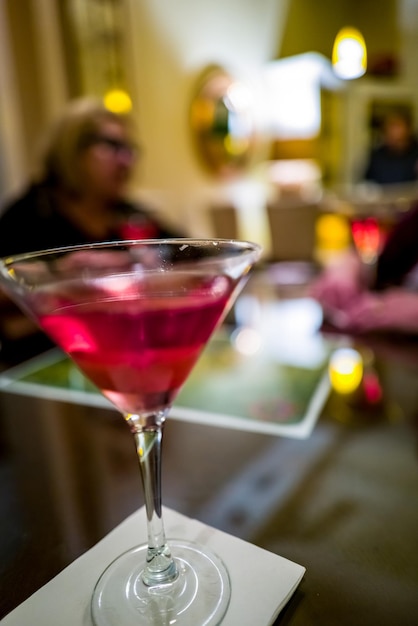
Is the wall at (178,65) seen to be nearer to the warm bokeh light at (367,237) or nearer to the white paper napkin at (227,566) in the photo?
the warm bokeh light at (367,237)

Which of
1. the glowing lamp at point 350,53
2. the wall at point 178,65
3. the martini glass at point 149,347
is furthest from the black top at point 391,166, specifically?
the martini glass at point 149,347

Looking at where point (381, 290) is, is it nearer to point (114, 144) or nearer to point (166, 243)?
point (166, 243)

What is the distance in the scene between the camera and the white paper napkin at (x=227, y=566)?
1.22 feet

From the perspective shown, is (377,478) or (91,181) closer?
(377,478)

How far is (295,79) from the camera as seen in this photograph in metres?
5.37

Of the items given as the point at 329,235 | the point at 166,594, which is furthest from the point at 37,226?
the point at 329,235

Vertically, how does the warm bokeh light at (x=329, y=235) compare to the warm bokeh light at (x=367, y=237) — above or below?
below

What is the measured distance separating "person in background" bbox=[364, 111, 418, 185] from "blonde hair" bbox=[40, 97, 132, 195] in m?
2.72

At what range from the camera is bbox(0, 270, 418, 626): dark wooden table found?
0.39 m

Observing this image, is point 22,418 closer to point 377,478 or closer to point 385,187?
point 377,478

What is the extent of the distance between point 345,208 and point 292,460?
0.97m

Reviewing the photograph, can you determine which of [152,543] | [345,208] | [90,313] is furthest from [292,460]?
[345,208]

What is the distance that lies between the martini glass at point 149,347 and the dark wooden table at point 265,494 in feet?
0.19

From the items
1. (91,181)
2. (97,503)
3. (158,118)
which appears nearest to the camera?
(97,503)
